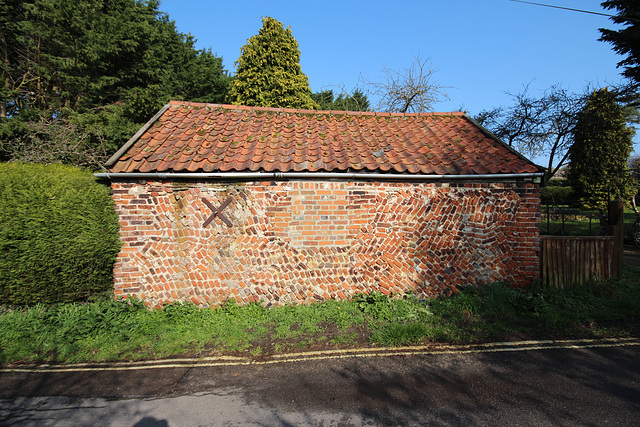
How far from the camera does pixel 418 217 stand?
6.45m

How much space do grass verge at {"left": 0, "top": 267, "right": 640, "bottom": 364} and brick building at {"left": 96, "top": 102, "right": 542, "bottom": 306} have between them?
0.39 metres

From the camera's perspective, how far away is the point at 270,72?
15867 millimetres

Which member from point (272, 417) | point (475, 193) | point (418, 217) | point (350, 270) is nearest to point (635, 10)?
point (475, 193)

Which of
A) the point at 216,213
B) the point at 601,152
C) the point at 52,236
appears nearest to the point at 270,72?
the point at 216,213

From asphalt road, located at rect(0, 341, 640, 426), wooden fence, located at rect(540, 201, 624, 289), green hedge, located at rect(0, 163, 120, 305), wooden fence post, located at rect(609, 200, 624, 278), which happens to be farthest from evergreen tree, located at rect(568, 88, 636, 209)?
green hedge, located at rect(0, 163, 120, 305)

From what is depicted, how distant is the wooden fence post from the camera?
7.05 m

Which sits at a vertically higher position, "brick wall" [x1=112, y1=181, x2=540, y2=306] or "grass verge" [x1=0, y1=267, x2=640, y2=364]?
"brick wall" [x1=112, y1=181, x2=540, y2=306]

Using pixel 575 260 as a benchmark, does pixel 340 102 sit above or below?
above

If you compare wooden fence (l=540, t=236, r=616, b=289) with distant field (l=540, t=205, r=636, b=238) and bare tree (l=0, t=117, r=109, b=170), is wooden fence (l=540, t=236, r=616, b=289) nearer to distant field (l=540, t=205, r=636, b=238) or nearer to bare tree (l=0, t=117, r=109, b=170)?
distant field (l=540, t=205, r=636, b=238)

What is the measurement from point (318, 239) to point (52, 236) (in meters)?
4.71

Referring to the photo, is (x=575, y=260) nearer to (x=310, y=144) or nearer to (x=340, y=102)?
(x=310, y=144)

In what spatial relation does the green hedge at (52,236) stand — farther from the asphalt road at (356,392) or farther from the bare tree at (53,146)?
the bare tree at (53,146)

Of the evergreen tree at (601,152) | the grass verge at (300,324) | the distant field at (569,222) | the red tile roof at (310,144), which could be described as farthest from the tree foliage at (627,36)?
the grass verge at (300,324)

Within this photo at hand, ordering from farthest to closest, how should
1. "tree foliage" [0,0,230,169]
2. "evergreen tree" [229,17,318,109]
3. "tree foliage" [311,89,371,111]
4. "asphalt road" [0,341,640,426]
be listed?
"tree foliage" [311,89,371,111]
"evergreen tree" [229,17,318,109]
"tree foliage" [0,0,230,169]
"asphalt road" [0,341,640,426]
